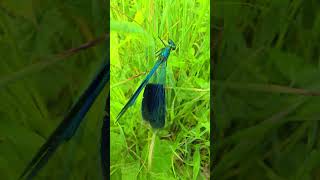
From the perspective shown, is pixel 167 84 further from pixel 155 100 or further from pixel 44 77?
pixel 44 77

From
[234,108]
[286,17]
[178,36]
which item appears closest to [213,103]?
[234,108]

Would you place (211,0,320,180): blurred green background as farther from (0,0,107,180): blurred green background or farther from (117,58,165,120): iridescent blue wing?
(0,0,107,180): blurred green background

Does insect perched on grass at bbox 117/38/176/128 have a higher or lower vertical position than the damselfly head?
lower

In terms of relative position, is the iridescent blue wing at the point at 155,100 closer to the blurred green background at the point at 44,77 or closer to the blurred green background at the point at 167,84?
the blurred green background at the point at 167,84

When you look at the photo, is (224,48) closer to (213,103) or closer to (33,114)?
(213,103)

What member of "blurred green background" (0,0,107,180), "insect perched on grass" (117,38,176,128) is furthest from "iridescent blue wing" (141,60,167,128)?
"blurred green background" (0,0,107,180)

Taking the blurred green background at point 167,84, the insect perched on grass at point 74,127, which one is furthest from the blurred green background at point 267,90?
the insect perched on grass at point 74,127
